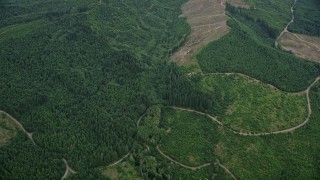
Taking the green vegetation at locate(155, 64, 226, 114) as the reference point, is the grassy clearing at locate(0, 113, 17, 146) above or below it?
above

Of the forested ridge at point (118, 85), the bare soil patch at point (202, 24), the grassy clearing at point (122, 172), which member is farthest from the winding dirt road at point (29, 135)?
the bare soil patch at point (202, 24)

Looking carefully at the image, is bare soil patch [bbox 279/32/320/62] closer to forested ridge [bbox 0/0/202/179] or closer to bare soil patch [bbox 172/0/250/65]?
bare soil patch [bbox 172/0/250/65]

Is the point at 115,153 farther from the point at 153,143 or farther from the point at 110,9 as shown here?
the point at 110,9

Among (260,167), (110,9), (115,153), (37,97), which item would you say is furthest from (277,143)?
(110,9)

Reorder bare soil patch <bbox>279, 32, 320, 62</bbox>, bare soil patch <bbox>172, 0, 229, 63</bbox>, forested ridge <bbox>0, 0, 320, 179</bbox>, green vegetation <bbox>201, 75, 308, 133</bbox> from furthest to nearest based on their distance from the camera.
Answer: bare soil patch <bbox>279, 32, 320, 62</bbox>, bare soil patch <bbox>172, 0, 229, 63</bbox>, green vegetation <bbox>201, 75, 308, 133</bbox>, forested ridge <bbox>0, 0, 320, 179</bbox>

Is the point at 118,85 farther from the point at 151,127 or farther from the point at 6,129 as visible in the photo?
the point at 6,129

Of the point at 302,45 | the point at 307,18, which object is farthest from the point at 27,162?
the point at 307,18

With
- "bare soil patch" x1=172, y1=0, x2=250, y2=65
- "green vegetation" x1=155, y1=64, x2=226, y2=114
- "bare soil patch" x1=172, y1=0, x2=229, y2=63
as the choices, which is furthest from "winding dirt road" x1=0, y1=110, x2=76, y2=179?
"bare soil patch" x1=172, y1=0, x2=229, y2=63
